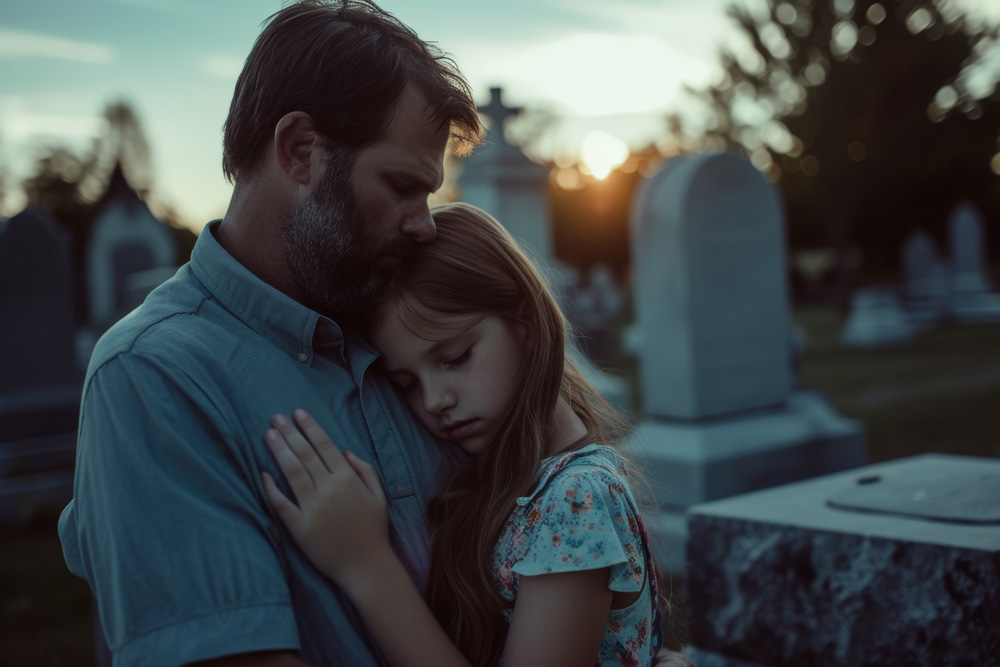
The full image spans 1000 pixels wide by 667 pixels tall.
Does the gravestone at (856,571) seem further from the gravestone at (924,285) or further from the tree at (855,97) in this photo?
the tree at (855,97)

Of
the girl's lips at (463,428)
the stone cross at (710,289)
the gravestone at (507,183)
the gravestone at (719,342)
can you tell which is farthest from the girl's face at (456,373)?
the gravestone at (507,183)

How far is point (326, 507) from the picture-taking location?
139 centimetres

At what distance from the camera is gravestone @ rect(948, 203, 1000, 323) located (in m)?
17.9

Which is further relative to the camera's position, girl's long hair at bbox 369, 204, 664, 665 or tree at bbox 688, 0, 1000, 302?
tree at bbox 688, 0, 1000, 302

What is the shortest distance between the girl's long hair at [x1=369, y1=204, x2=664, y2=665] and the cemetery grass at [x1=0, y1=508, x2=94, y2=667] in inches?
137

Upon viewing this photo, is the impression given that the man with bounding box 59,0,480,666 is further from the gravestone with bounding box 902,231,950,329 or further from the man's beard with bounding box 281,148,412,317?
the gravestone with bounding box 902,231,950,329

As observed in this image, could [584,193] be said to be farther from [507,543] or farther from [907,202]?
[507,543]

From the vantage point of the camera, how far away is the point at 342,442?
155 centimetres

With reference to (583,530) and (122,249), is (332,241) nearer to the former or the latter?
(583,530)

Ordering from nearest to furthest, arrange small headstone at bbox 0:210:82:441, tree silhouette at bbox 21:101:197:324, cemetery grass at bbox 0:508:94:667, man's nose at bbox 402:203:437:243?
man's nose at bbox 402:203:437:243
cemetery grass at bbox 0:508:94:667
small headstone at bbox 0:210:82:441
tree silhouette at bbox 21:101:197:324

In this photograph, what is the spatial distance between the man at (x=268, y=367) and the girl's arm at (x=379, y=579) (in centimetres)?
5

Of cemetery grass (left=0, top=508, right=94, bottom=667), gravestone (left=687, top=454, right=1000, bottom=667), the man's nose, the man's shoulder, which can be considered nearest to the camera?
the man's shoulder

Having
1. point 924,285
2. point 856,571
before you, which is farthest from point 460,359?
point 924,285

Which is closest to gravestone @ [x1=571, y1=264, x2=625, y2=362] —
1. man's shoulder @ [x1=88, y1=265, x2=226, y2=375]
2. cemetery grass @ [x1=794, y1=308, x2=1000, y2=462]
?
cemetery grass @ [x1=794, y1=308, x2=1000, y2=462]
